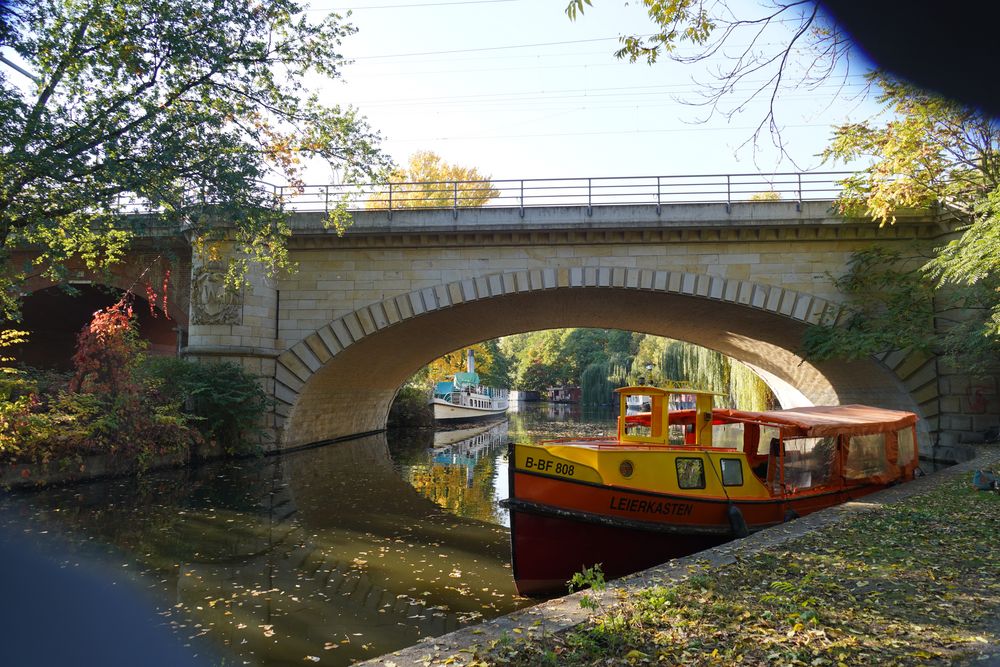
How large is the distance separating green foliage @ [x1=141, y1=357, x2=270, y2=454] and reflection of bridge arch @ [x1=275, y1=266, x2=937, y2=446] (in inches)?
62.5

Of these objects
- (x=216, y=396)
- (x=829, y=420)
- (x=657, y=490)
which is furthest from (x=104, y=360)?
(x=829, y=420)

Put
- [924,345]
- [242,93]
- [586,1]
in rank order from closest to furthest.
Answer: [586,1], [242,93], [924,345]

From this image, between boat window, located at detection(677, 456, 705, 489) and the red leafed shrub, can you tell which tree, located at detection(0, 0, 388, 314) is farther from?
boat window, located at detection(677, 456, 705, 489)

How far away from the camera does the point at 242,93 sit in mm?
11391

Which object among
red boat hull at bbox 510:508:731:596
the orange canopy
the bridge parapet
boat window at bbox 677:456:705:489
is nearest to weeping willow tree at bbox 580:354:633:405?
the bridge parapet

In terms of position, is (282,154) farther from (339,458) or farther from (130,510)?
(339,458)

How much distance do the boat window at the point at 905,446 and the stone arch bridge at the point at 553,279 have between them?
5.36m

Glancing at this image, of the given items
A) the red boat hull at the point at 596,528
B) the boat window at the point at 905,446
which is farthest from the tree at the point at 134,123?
the boat window at the point at 905,446

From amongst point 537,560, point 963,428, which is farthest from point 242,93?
point 963,428

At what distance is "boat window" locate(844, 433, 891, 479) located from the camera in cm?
1065

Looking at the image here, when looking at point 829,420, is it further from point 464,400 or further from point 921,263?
point 464,400

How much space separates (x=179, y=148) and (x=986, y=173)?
47.9 feet

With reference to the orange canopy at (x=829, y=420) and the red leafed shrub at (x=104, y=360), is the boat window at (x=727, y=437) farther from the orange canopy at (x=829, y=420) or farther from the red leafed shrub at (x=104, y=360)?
the red leafed shrub at (x=104, y=360)

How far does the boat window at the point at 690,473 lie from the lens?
8.42 m
